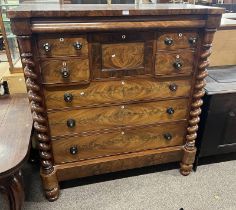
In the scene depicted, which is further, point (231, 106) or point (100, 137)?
point (231, 106)

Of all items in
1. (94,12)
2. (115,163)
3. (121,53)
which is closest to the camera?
(94,12)

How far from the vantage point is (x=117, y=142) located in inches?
56.9

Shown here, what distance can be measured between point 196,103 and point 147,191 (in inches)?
25.1

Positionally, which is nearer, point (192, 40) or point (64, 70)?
point (64, 70)

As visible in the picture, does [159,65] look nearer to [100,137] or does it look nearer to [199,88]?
[199,88]

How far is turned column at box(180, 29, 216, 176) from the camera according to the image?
1.27 m

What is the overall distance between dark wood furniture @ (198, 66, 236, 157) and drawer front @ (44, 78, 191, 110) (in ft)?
0.64

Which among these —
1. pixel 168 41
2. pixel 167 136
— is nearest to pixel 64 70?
pixel 168 41

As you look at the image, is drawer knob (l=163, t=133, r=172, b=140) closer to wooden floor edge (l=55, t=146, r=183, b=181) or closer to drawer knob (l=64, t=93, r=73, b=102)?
wooden floor edge (l=55, t=146, r=183, b=181)

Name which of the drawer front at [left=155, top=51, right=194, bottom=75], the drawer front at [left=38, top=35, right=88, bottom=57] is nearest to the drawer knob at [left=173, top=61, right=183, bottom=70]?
the drawer front at [left=155, top=51, right=194, bottom=75]

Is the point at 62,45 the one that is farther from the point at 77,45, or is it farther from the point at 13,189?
the point at 13,189

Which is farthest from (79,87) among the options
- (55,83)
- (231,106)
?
(231,106)

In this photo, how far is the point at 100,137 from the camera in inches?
55.0

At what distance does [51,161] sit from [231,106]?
3.78 feet
